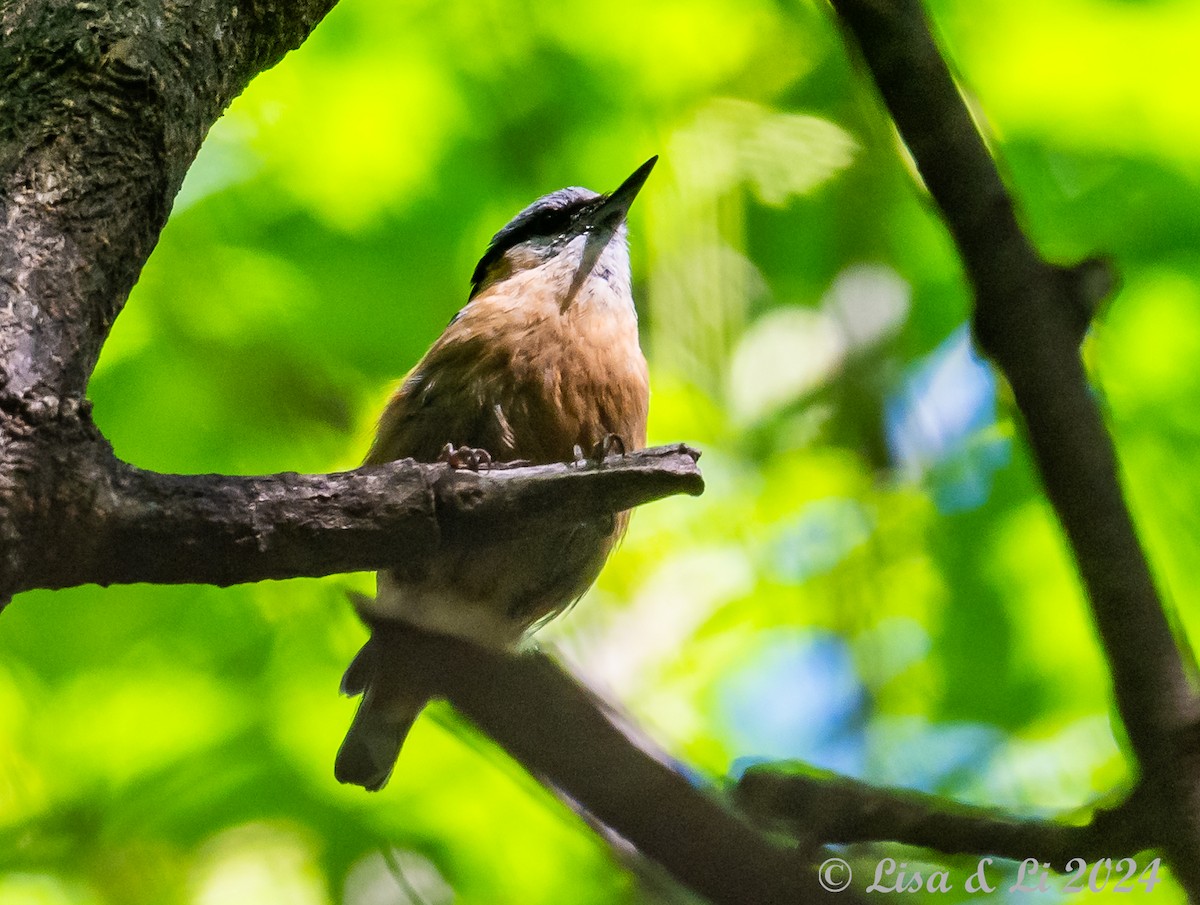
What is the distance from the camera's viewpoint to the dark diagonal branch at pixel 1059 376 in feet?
4.61

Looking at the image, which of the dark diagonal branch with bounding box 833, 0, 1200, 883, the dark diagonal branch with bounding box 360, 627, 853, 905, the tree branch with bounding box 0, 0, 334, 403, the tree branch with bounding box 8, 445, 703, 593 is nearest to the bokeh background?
the tree branch with bounding box 8, 445, 703, 593

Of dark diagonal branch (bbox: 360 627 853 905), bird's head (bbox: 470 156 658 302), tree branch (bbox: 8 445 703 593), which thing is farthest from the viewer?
bird's head (bbox: 470 156 658 302)

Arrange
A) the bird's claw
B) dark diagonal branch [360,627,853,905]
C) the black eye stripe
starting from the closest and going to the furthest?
dark diagonal branch [360,627,853,905] → the bird's claw → the black eye stripe

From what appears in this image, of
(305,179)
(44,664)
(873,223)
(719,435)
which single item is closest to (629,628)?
(719,435)

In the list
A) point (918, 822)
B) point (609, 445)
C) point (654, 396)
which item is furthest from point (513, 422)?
point (918, 822)

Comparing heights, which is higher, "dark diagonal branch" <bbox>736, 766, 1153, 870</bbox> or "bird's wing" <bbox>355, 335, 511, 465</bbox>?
"bird's wing" <bbox>355, 335, 511, 465</bbox>

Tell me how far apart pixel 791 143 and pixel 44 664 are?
9.38 feet

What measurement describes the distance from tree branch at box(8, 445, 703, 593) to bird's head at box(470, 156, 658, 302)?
2.27 meters

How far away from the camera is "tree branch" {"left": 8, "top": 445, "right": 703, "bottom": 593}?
201cm

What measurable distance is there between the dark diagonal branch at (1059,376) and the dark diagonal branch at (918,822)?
0.09 m

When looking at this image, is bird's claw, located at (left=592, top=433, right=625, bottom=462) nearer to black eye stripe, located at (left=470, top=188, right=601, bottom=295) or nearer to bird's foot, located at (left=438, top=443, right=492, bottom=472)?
bird's foot, located at (left=438, top=443, right=492, bottom=472)

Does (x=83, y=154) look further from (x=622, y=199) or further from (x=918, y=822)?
(x=622, y=199)

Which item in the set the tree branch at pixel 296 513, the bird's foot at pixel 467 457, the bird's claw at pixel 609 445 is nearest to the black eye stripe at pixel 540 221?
the bird's claw at pixel 609 445

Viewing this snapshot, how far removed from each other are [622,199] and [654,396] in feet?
2.46
